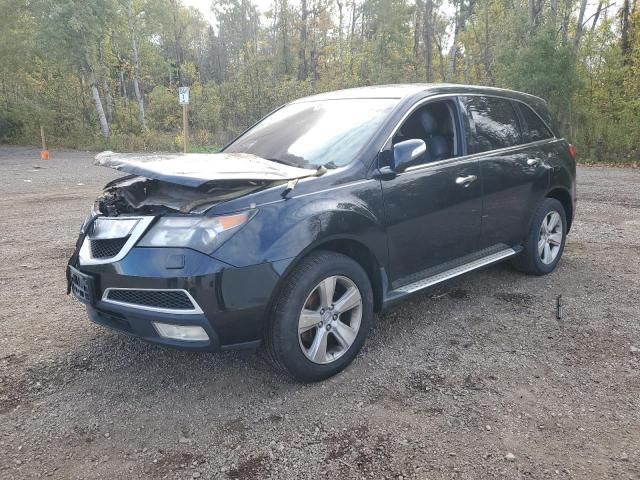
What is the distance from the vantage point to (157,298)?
2.67 meters

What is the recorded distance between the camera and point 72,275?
3184 mm

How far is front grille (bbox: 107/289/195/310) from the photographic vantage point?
2.62m

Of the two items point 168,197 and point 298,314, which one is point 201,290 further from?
point 168,197

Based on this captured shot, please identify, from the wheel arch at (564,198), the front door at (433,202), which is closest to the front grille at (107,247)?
the front door at (433,202)

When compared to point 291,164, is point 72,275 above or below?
below

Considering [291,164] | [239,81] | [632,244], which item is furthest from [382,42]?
[291,164]

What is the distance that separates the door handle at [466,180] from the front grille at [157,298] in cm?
228

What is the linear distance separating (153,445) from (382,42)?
32483 mm

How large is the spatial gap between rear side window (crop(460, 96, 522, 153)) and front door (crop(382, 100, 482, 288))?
20 centimetres

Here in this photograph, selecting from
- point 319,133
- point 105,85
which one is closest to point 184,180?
point 319,133

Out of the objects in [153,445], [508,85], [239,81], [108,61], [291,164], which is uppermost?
[108,61]

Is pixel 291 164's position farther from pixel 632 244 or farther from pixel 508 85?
pixel 508 85

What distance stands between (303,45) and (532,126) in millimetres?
39432

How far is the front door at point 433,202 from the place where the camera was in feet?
11.3
